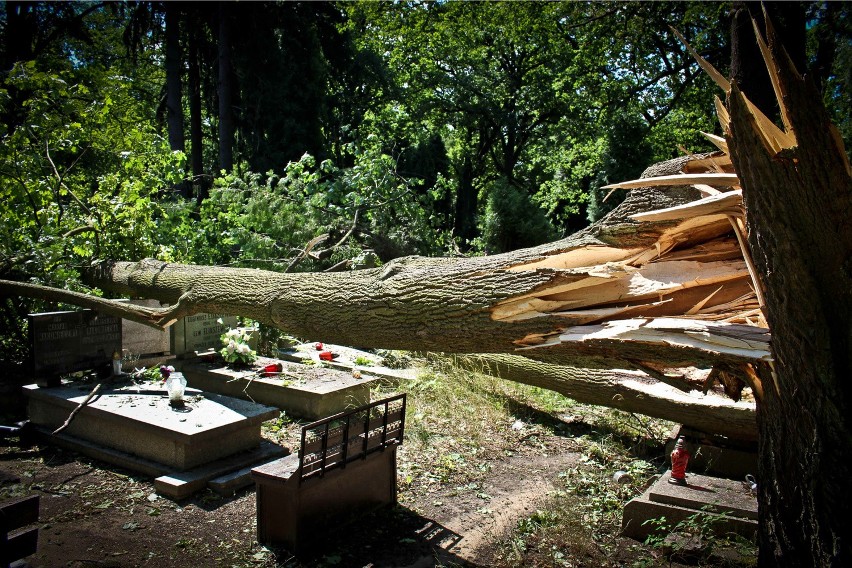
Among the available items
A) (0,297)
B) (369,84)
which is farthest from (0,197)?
(369,84)

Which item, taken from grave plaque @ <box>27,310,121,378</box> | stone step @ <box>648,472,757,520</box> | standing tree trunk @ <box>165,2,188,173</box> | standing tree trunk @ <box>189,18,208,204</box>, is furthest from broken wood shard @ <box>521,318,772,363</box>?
standing tree trunk @ <box>165,2,188,173</box>

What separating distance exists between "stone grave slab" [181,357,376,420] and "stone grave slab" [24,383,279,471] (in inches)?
35.5

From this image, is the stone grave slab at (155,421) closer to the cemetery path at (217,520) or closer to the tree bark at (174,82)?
the cemetery path at (217,520)

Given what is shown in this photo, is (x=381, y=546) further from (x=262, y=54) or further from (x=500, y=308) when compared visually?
(x=262, y=54)

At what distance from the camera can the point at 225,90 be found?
622 inches

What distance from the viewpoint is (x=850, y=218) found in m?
3.03

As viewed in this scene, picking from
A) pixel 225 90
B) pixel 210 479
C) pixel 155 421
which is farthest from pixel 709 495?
pixel 225 90

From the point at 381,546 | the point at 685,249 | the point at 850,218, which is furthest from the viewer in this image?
the point at 381,546

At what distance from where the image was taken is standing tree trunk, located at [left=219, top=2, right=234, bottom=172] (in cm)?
1558

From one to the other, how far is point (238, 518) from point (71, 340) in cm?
333

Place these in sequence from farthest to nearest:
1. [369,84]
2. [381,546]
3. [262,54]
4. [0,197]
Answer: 1. [369,84]
2. [262,54]
3. [0,197]
4. [381,546]

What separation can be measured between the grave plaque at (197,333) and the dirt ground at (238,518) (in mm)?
2223

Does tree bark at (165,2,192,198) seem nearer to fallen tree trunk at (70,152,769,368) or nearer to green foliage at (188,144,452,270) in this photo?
green foliage at (188,144,452,270)

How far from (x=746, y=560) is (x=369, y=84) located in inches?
729
